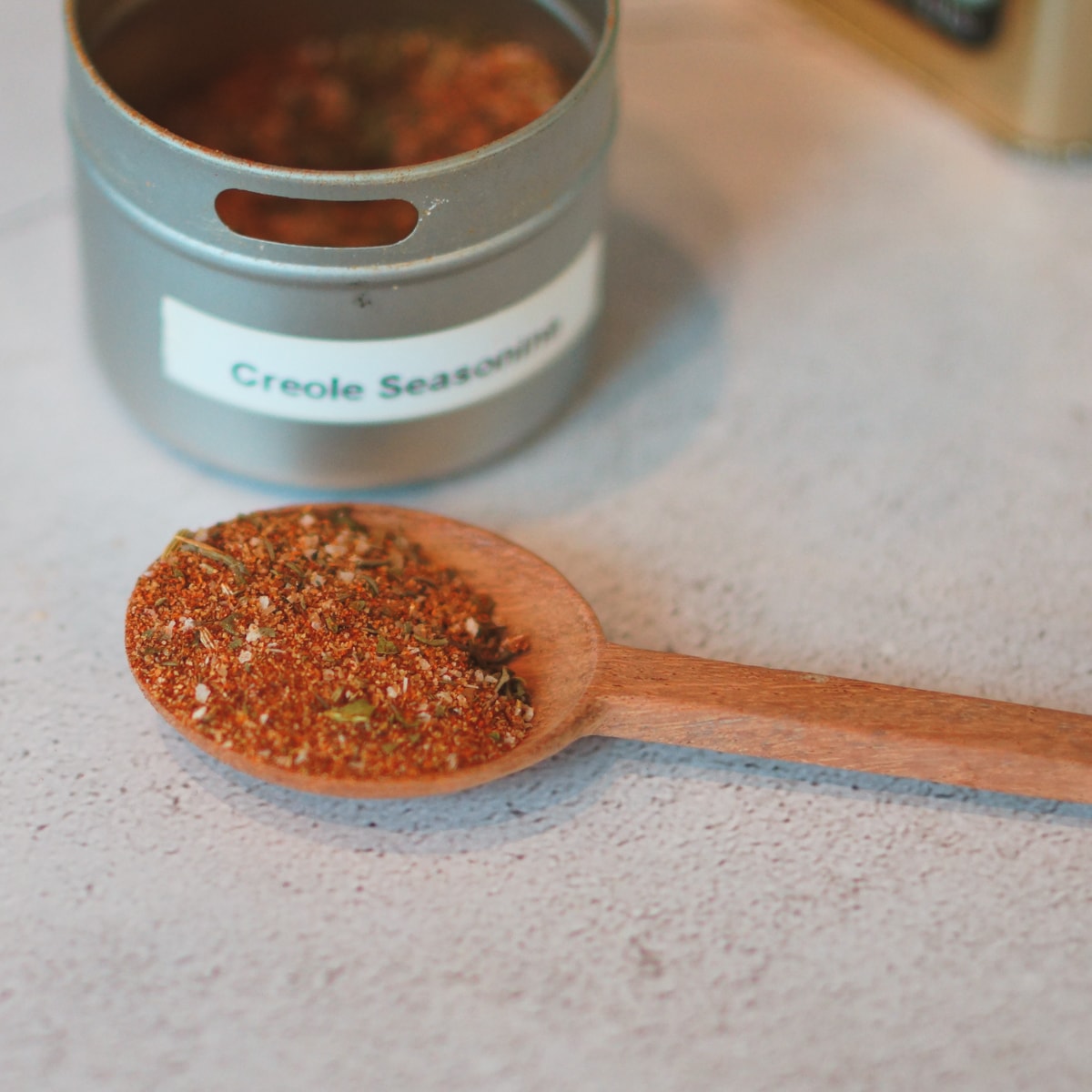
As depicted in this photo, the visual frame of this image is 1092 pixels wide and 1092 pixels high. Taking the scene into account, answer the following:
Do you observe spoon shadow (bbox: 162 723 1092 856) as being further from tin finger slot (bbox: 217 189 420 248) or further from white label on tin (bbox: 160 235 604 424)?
tin finger slot (bbox: 217 189 420 248)

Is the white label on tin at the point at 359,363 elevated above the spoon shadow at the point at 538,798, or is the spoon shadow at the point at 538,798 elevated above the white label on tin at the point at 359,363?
the white label on tin at the point at 359,363

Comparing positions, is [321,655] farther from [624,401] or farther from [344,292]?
[624,401]

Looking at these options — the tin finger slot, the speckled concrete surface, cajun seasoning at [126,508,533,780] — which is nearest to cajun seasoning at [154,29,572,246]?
the tin finger slot

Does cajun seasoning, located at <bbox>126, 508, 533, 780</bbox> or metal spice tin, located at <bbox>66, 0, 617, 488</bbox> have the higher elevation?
metal spice tin, located at <bbox>66, 0, 617, 488</bbox>

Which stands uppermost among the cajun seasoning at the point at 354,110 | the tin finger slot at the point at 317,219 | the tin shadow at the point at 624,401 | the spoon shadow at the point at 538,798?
the cajun seasoning at the point at 354,110

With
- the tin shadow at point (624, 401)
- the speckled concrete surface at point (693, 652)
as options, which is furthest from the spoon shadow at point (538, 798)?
the tin shadow at point (624, 401)

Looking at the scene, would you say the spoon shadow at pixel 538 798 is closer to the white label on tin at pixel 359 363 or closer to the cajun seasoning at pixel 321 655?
the cajun seasoning at pixel 321 655
